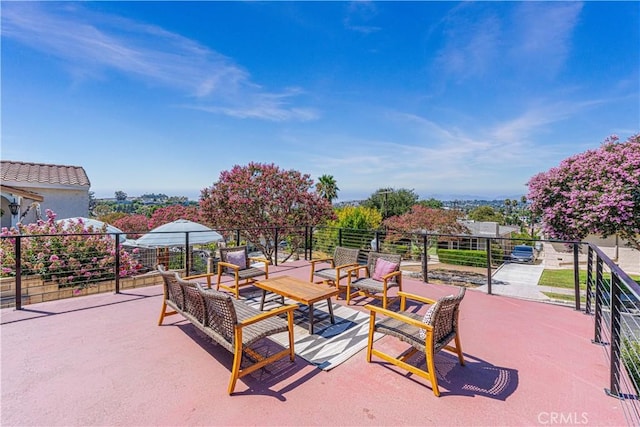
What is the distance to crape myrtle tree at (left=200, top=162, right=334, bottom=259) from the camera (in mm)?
10555

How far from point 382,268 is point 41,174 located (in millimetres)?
15133

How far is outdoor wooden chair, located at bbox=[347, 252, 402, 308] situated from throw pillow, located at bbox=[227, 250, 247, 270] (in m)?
2.03

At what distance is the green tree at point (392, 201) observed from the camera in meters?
29.0

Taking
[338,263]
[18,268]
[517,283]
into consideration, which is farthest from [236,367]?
[517,283]

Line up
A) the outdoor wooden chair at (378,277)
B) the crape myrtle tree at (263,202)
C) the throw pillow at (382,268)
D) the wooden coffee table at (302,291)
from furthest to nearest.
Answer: the crape myrtle tree at (263,202)
the throw pillow at (382,268)
the outdoor wooden chair at (378,277)
the wooden coffee table at (302,291)

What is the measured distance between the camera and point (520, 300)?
15.3 feet

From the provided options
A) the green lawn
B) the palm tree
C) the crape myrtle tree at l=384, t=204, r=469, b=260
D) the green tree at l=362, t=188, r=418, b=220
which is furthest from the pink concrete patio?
the green tree at l=362, t=188, r=418, b=220

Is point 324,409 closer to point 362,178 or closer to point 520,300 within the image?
point 520,300

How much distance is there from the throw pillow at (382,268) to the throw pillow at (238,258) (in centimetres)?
239

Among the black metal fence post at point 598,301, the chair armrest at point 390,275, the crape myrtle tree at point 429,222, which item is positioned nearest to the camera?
the black metal fence post at point 598,301

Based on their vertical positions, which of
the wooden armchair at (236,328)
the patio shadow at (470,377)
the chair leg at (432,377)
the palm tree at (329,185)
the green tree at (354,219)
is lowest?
the patio shadow at (470,377)

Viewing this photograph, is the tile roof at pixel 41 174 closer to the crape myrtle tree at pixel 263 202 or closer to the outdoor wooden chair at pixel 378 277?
the crape myrtle tree at pixel 263 202

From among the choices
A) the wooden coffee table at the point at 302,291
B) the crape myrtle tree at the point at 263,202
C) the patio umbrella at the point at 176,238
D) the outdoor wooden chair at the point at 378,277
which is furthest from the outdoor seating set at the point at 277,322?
the crape myrtle tree at the point at 263,202

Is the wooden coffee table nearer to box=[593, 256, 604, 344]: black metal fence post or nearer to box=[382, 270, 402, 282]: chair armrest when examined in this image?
box=[382, 270, 402, 282]: chair armrest
